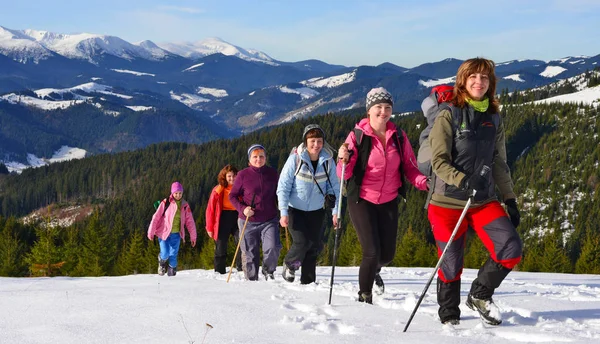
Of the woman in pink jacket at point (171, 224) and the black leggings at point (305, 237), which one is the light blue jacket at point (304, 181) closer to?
the black leggings at point (305, 237)

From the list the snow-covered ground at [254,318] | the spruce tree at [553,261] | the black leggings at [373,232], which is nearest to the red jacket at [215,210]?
the snow-covered ground at [254,318]

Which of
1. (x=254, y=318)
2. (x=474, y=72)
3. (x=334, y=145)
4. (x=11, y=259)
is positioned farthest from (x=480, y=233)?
(x=334, y=145)

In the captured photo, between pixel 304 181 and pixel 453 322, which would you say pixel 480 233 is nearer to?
pixel 453 322

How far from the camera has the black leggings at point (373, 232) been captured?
586cm

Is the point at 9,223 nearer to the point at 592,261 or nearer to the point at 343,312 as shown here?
the point at 592,261

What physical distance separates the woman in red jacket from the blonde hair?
23.3 ft

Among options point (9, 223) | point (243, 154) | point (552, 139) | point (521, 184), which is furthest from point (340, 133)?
point (9, 223)

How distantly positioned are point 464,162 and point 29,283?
605cm

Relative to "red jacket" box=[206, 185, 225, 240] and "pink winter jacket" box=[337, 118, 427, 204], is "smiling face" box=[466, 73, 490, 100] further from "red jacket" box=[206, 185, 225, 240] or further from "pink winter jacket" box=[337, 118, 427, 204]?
"red jacket" box=[206, 185, 225, 240]

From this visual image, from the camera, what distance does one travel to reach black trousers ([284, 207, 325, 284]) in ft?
25.3

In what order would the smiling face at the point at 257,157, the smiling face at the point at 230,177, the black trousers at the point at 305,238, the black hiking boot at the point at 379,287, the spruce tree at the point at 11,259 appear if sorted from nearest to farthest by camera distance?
the black hiking boot at the point at 379,287, the black trousers at the point at 305,238, the smiling face at the point at 257,157, the smiling face at the point at 230,177, the spruce tree at the point at 11,259

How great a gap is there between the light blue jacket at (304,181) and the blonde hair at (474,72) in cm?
297

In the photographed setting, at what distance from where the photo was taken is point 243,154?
6112 inches

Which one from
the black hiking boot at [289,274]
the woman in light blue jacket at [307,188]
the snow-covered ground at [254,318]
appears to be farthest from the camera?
the black hiking boot at [289,274]
